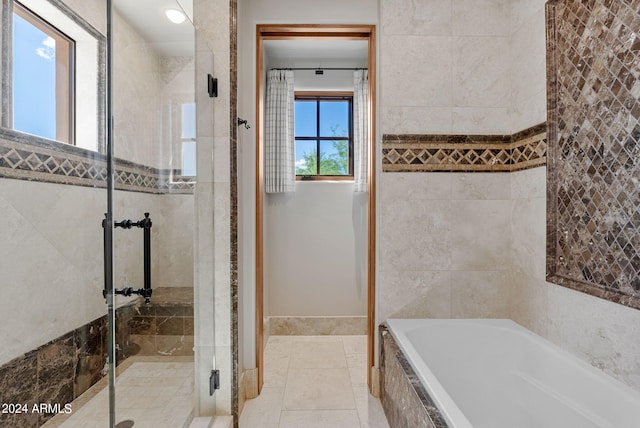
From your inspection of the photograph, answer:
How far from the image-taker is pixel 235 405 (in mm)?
1815

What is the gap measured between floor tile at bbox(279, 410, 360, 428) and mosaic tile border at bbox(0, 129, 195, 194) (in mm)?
1443

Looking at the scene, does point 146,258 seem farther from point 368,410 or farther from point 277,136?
point 277,136

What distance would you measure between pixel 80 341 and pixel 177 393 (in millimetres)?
517

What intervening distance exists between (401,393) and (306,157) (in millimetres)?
2306

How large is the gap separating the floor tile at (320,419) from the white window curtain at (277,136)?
1768 millimetres

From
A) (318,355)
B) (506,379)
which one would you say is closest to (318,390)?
(318,355)

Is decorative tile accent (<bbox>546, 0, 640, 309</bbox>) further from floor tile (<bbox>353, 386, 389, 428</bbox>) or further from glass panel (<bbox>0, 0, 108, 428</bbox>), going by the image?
glass panel (<bbox>0, 0, 108, 428</bbox>)

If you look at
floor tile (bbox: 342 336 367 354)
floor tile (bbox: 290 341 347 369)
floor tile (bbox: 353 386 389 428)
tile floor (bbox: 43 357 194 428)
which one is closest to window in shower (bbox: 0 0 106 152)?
tile floor (bbox: 43 357 194 428)

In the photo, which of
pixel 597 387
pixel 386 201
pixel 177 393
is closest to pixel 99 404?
pixel 177 393

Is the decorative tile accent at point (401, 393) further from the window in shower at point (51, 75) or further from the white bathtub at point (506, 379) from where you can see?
the window in shower at point (51, 75)

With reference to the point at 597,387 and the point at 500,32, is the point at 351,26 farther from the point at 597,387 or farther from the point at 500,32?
the point at 597,387

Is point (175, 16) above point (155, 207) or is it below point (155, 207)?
above

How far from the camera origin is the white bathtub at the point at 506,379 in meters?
1.25

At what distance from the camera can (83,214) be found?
1211 millimetres
